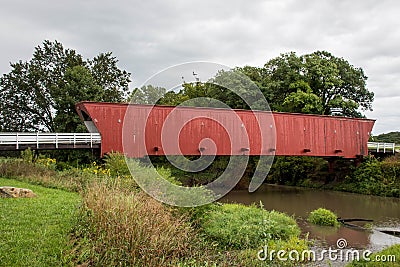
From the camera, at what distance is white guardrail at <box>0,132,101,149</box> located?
1444cm

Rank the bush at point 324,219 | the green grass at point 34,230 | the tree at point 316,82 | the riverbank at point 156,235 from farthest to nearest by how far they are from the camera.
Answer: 1. the tree at point 316,82
2. the bush at point 324,219
3. the riverbank at point 156,235
4. the green grass at point 34,230

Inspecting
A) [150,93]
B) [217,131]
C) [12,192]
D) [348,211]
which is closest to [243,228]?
[12,192]

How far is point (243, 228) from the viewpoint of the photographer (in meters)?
7.85

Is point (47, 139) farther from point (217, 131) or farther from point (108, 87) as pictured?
point (108, 87)

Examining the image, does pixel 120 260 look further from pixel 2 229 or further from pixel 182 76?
pixel 182 76

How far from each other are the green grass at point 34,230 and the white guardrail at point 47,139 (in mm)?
7407

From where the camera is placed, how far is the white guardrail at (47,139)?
14.4 meters

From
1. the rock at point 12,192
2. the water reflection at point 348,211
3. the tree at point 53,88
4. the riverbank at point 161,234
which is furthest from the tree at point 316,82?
the rock at point 12,192

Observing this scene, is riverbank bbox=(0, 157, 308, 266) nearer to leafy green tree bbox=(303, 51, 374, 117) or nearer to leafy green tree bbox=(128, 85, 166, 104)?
leafy green tree bbox=(128, 85, 166, 104)

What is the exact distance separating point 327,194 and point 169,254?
1677cm

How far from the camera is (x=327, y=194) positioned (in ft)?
66.7

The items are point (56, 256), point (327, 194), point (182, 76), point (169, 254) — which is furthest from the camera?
point (327, 194)

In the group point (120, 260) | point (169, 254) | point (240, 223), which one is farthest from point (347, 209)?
point (120, 260)

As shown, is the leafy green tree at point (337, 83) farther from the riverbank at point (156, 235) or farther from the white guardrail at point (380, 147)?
the riverbank at point (156, 235)
